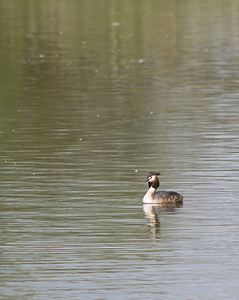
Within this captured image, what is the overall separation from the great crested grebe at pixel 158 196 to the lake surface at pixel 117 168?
0.17 meters

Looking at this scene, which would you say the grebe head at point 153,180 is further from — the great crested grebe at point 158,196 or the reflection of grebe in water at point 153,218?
the reflection of grebe in water at point 153,218

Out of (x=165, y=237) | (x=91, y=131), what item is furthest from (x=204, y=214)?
(x=91, y=131)

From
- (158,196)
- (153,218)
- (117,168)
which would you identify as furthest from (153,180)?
(117,168)

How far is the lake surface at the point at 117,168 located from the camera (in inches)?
470

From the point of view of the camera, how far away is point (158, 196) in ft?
49.1

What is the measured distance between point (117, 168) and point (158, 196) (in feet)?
7.71

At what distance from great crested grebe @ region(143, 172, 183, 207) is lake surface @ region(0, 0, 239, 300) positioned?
0.17 meters

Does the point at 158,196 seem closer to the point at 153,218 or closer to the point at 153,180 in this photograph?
the point at 153,180

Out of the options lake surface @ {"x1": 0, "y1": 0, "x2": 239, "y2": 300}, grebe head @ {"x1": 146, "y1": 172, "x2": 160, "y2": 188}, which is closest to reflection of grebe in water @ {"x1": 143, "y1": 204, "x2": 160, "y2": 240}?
lake surface @ {"x1": 0, "y1": 0, "x2": 239, "y2": 300}

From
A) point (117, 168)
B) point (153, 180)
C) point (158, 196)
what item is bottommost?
point (117, 168)

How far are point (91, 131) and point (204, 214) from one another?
21.4 ft

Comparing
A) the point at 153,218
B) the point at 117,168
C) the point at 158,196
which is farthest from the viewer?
the point at 117,168

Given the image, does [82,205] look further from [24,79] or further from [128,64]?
[128,64]

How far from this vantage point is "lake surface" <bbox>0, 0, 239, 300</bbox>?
39.2 ft
